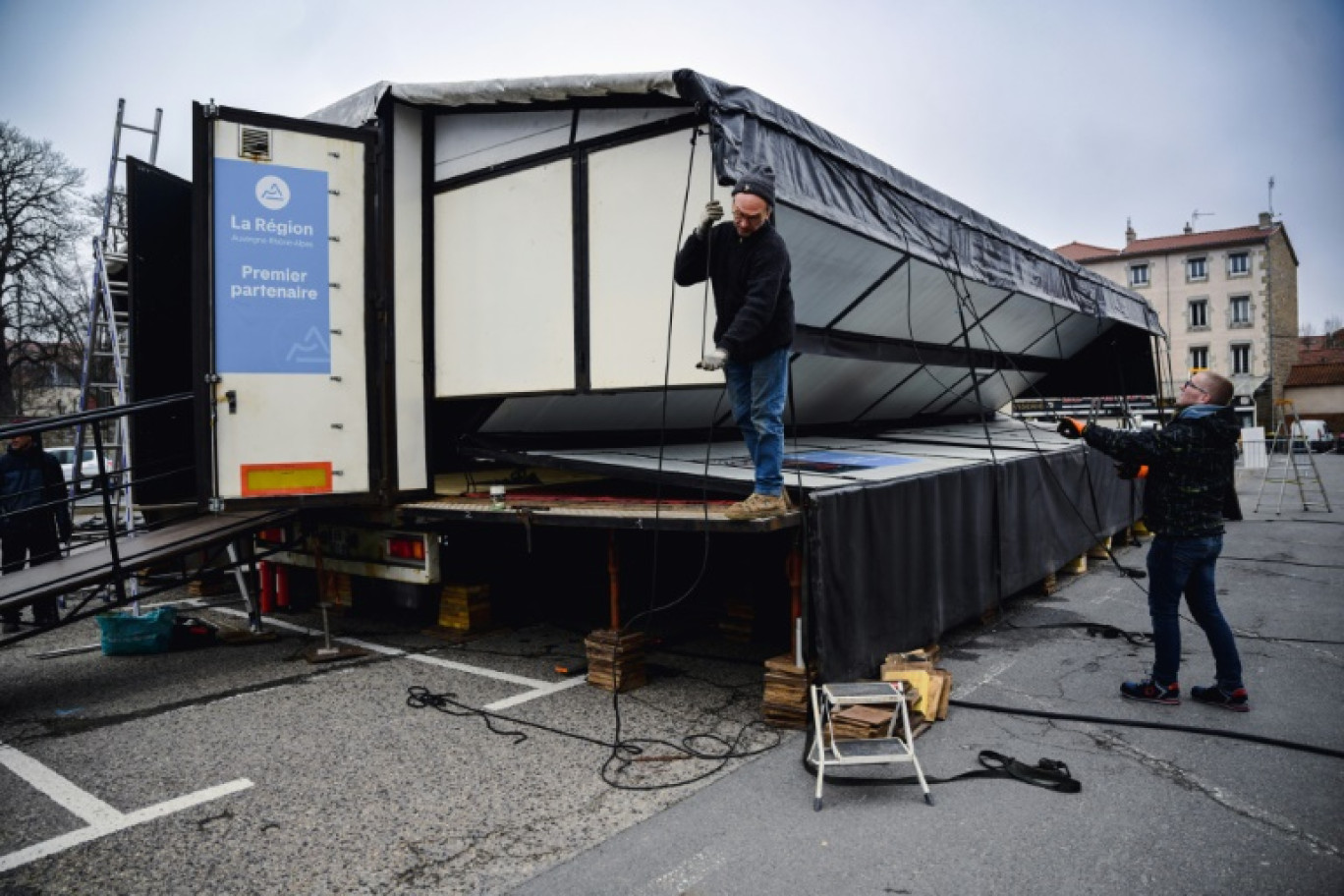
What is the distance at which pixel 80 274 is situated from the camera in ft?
89.4

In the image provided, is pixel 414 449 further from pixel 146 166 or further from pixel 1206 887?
pixel 1206 887

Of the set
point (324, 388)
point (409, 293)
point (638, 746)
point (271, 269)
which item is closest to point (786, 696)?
point (638, 746)

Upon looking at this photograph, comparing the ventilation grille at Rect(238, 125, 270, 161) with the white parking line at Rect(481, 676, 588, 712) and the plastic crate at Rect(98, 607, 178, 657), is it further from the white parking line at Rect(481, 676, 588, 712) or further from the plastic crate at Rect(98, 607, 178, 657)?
the white parking line at Rect(481, 676, 588, 712)

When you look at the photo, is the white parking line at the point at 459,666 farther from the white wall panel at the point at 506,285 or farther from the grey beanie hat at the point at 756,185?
the grey beanie hat at the point at 756,185

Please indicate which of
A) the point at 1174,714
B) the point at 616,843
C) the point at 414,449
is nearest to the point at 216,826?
the point at 616,843

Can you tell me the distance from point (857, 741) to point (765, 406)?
1.83 metres

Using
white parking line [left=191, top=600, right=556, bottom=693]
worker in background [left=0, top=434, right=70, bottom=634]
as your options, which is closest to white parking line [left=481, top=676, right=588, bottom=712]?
white parking line [left=191, top=600, right=556, bottom=693]

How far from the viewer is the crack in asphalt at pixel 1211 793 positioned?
3.36 m

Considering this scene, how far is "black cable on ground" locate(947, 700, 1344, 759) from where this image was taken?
13.9 ft

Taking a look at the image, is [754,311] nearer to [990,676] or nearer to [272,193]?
[990,676]

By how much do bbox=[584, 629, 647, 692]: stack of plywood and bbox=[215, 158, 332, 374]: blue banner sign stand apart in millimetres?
2855

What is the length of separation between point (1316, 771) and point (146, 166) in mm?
8423

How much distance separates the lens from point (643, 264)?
5.73 m

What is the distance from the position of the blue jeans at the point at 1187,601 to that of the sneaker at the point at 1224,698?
35mm
